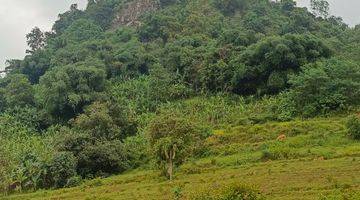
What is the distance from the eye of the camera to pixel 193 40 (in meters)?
86.3

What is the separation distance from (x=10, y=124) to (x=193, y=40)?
106ft

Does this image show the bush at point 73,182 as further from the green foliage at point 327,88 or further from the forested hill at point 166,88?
the green foliage at point 327,88

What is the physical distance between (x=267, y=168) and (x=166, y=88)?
115 feet

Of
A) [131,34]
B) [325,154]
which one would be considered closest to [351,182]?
[325,154]

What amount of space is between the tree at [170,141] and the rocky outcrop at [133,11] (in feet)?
240

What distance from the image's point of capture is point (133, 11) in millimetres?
121875

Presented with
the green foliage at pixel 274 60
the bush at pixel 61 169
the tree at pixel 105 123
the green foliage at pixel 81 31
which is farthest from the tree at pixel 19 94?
the green foliage at pixel 274 60

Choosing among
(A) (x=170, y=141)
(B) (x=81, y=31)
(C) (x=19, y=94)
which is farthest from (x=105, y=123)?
(B) (x=81, y=31)

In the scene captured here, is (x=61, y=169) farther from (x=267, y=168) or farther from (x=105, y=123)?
(x=267, y=168)

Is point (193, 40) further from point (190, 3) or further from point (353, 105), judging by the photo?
point (353, 105)

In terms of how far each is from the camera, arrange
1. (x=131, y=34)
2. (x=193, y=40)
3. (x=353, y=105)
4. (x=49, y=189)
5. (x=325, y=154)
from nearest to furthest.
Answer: (x=325, y=154) < (x=49, y=189) < (x=353, y=105) < (x=193, y=40) < (x=131, y=34)

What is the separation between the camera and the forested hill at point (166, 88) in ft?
173

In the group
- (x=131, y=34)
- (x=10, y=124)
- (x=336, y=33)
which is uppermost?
(x=131, y=34)

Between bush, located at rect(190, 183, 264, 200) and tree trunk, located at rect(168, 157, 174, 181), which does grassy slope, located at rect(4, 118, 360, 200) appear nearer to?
tree trunk, located at rect(168, 157, 174, 181)
